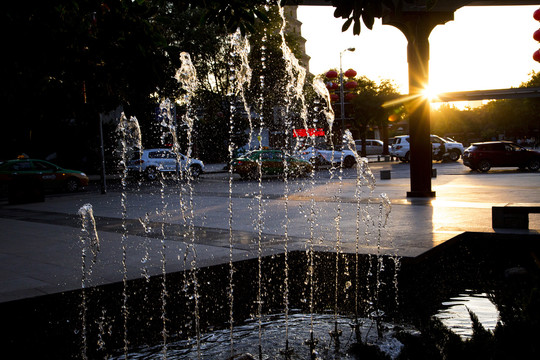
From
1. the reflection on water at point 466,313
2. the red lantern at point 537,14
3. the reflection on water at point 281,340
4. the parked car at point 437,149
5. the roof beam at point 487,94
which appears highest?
the red lantern at point 537,14

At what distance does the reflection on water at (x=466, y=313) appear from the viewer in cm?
414

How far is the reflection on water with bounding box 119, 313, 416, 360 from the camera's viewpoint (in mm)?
3816

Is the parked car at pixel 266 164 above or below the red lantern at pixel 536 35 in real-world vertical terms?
below

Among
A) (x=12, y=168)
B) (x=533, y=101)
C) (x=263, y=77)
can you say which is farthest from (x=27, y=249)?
(x=533, y=101)

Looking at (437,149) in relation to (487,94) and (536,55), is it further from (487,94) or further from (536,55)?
(536,55)

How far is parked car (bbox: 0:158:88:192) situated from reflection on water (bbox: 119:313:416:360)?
59.4ft

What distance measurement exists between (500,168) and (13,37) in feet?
89.7

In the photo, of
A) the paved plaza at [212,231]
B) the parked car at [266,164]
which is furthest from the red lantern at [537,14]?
the parked car at [266,164]

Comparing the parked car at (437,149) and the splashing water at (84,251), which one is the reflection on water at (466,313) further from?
the parked car at (437,149)

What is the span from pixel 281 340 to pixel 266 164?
21.7m

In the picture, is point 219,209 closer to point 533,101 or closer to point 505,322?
point 505,322

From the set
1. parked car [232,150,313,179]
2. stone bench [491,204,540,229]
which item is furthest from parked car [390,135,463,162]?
stone bench [491,204,540,229]

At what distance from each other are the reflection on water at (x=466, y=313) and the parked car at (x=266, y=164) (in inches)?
782

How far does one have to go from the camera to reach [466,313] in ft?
14.8
